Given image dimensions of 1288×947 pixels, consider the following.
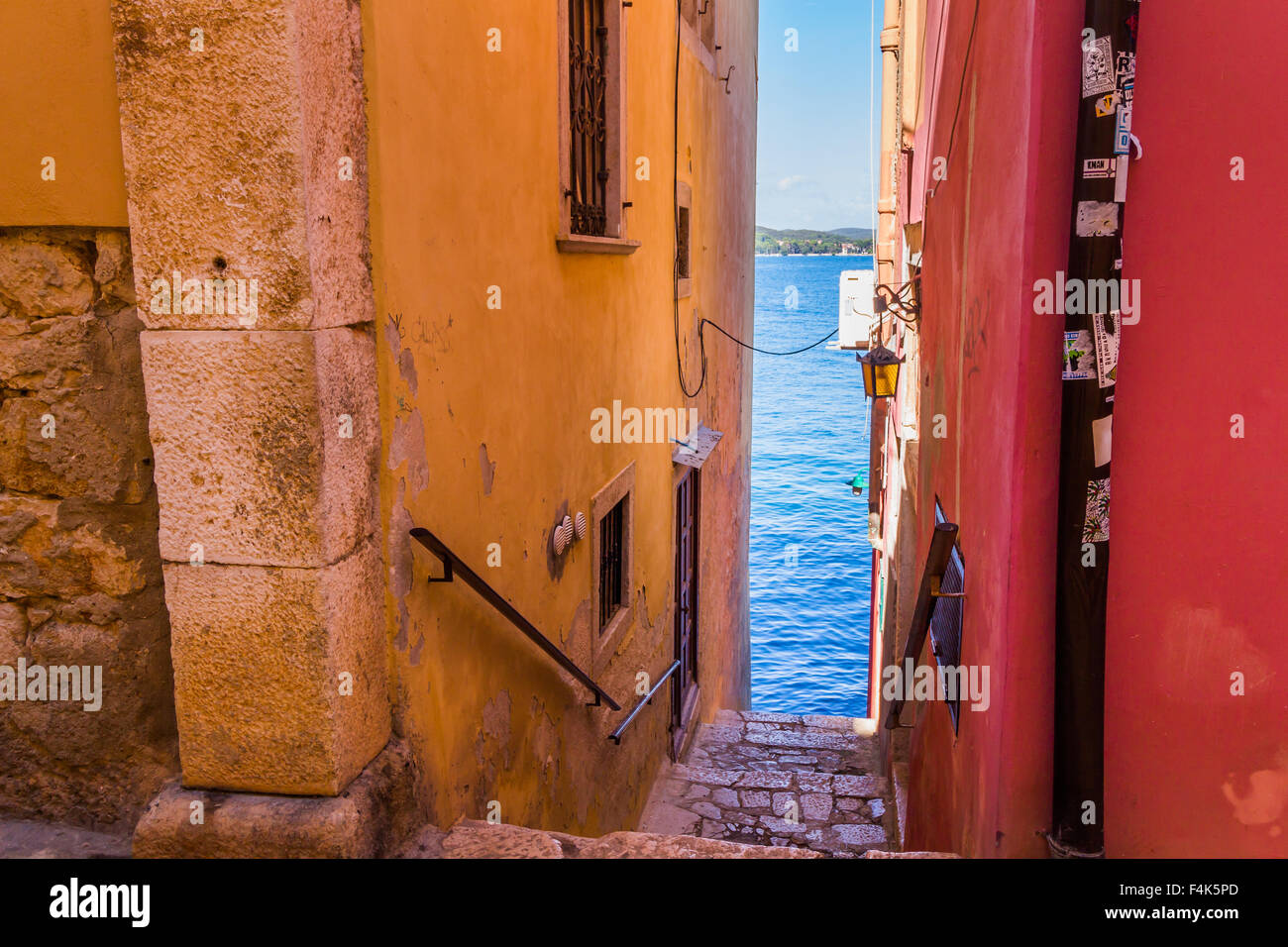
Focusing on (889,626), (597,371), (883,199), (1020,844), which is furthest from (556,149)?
(883,199)

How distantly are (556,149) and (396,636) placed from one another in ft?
9.41

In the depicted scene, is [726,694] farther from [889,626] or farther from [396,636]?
[396,636]

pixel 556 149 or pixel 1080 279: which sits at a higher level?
pixel 556 149

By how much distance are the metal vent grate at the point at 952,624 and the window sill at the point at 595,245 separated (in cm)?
239

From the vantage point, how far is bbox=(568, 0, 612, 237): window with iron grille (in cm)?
566

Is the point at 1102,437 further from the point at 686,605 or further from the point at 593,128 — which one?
the point at 686,605

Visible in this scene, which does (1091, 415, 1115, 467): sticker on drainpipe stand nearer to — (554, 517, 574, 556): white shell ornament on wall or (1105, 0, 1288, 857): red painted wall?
(1105, 0, 1288, 857): red painted wall

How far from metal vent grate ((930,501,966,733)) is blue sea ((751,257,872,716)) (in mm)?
15842

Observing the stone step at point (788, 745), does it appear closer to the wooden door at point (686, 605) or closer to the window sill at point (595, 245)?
the wooden door at point (686, 605)

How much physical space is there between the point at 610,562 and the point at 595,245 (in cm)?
233

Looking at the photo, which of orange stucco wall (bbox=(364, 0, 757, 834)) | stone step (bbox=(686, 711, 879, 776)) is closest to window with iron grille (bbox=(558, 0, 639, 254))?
orange stucco wall (bbox=(364, 0, 757, 834))

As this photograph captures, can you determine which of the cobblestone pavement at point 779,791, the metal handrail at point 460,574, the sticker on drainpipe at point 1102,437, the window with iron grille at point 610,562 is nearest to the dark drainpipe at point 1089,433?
the sticker on drainpipe at point 1102,437

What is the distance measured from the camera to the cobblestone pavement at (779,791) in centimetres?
773

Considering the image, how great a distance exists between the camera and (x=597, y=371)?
6188 millimetres
